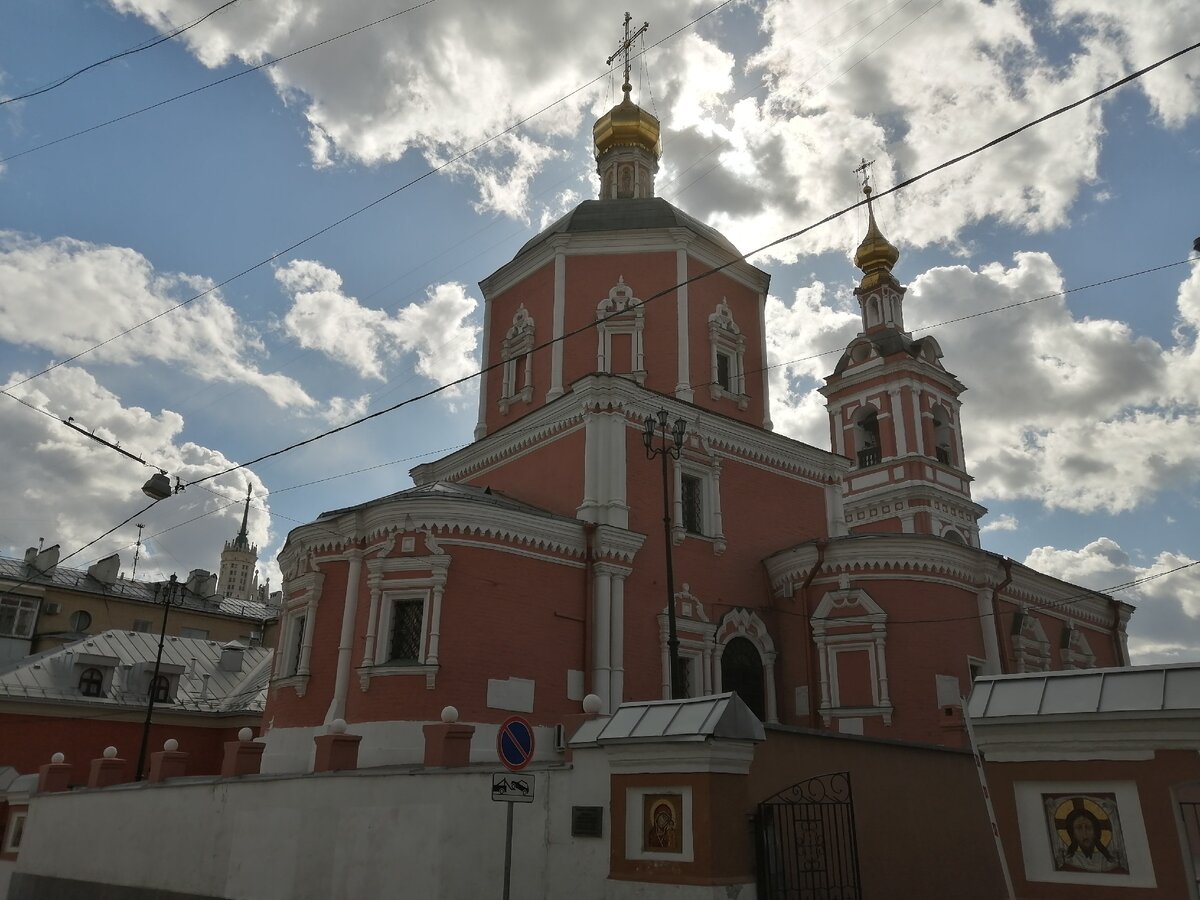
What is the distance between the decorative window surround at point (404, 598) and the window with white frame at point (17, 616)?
879 inches

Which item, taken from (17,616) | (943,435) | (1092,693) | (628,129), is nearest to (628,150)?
(628,129)

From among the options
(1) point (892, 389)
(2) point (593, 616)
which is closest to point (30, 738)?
(2) point (593, 616)

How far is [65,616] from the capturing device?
112 ft

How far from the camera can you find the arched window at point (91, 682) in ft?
81.3

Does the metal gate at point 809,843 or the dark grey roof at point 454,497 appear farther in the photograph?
the dark grey roof at point 454,497

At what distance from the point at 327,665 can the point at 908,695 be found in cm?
1037

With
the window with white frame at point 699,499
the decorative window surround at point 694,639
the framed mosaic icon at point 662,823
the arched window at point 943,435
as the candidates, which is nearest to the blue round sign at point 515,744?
the framed mosaic icon at point 662,823

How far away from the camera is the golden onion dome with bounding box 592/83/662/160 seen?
2466 centimetres

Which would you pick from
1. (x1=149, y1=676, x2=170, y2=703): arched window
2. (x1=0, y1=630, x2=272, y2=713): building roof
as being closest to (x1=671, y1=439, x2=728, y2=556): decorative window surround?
(x1=0, y1=630, x2=272, y2=713): building roof

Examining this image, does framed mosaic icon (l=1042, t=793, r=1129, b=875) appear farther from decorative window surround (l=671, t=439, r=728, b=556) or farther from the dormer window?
the dormer window

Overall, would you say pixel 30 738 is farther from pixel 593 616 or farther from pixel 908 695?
pixel 908 695

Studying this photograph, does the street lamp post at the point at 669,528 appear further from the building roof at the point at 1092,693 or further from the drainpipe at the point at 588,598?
the building roof at the point at 1092,693

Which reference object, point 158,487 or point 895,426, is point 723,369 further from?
point 158,487

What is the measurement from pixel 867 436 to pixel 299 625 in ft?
64.7
